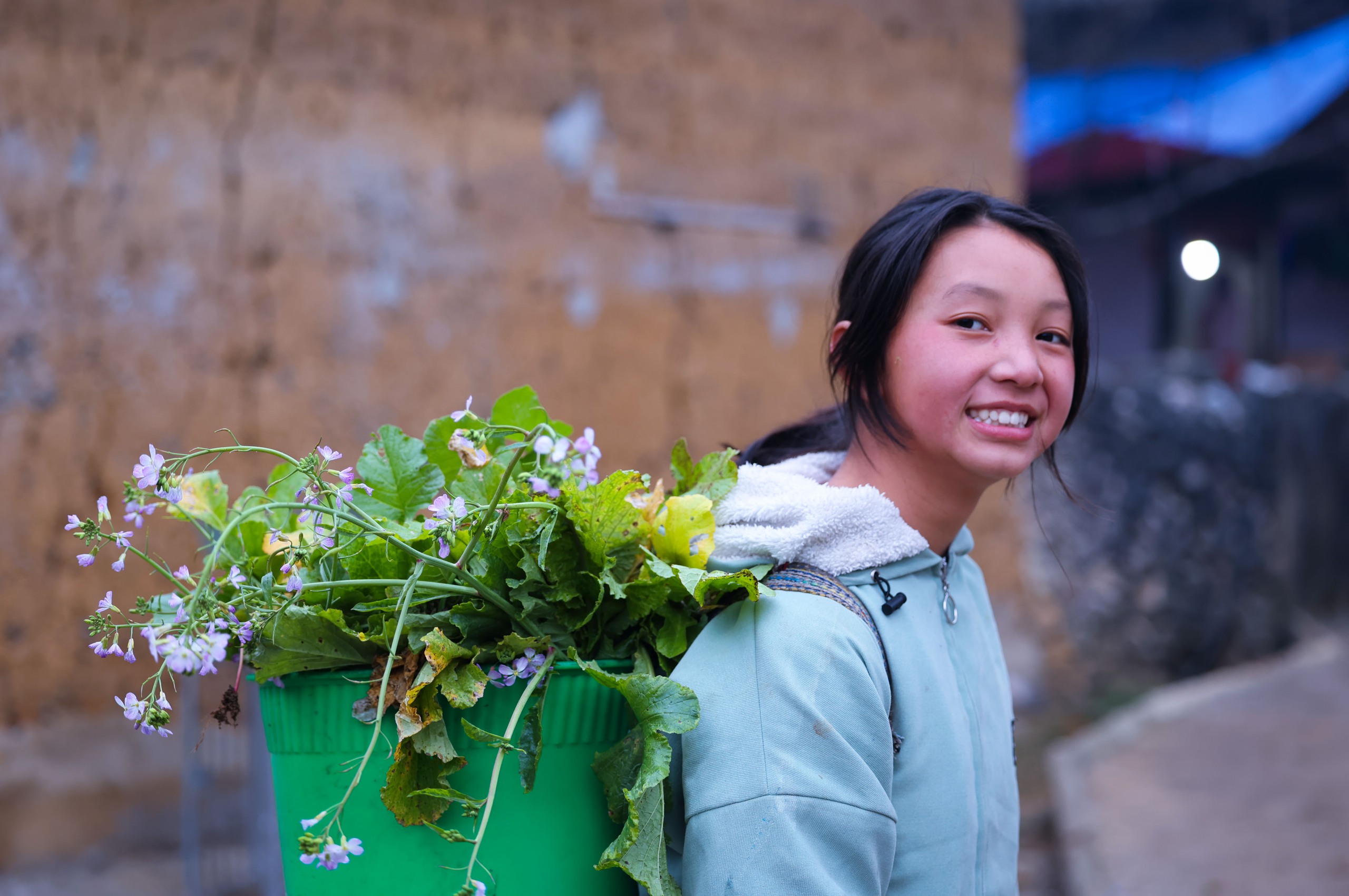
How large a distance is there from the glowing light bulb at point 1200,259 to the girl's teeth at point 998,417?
36.2 ft

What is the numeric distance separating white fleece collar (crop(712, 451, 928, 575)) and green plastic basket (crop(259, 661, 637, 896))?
0.71 feet

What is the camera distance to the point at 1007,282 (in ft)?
4.09

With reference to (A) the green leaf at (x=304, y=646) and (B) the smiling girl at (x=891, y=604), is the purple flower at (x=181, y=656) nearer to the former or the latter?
(A) the green leaf at (x=304, y=646)

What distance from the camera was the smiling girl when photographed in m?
1.03

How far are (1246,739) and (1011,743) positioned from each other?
429cm

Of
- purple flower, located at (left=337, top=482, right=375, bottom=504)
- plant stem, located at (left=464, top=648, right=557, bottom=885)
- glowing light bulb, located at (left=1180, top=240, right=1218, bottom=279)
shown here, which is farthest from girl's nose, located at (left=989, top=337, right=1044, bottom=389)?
glowing light bulb, located at (left=1180, top=240, right=1218, bottom=279)

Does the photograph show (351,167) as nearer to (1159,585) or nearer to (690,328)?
(690,328)

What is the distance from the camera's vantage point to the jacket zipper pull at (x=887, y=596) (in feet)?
3.93

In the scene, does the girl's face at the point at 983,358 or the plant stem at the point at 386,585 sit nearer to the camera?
the plant stem at the point at 386,585

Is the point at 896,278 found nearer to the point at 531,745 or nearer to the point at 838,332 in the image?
the point at 838,332

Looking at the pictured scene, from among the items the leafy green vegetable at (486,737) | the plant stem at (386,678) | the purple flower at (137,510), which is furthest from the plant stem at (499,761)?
the purple flower at (137,510)

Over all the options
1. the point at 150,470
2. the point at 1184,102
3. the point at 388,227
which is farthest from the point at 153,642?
the point at 1184,102

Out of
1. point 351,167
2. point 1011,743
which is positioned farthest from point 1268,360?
point 1011,743

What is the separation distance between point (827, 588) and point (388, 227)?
10.3 ft
